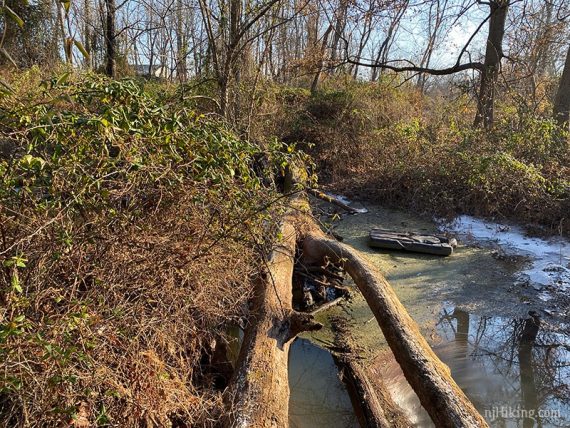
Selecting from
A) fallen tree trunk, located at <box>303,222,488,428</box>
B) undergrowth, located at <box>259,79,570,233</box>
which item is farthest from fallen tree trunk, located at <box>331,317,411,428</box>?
undergrowth, located at <box>259,79,570,233</box>

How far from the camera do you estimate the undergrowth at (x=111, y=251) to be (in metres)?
2.01

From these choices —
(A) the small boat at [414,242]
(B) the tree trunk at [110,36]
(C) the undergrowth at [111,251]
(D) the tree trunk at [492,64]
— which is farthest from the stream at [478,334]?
(B) the tree trunk at [110,36]

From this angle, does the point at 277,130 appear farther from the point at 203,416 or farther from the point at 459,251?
the point at 203,416

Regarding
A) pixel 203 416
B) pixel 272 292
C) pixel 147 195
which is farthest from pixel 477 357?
pixel 147 195

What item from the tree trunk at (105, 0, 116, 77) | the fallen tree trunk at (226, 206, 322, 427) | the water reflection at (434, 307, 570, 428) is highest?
the tree trunk at (105, 0, 116, 77)

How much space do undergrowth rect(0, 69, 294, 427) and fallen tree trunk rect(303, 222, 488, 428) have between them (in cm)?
142

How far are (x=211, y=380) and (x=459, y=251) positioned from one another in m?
5.11

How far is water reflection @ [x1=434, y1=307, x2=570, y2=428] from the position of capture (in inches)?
144

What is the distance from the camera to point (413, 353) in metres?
3.25

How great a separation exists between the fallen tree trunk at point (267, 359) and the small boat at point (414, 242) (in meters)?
2.85

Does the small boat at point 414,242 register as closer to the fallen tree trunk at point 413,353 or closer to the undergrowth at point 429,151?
the undergrowth at point 429,151

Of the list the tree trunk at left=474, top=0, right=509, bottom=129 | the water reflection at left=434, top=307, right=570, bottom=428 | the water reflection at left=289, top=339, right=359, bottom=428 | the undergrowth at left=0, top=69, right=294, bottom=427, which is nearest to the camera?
the undergrowth at left=0, top=69, right=294, bottom=427

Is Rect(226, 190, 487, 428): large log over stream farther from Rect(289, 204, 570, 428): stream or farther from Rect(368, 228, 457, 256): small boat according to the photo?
Rect(368, 228, 457, 256): small boat

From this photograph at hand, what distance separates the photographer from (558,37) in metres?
10.6
